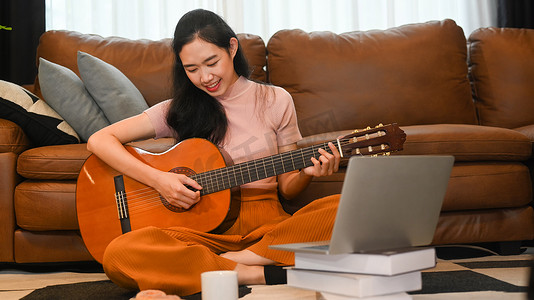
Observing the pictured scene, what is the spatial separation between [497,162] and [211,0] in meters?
1.90

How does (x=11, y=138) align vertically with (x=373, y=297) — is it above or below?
above

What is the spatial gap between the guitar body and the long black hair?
9 centimetres

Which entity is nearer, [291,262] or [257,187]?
[291,262]

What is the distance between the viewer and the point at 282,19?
11.0 feet

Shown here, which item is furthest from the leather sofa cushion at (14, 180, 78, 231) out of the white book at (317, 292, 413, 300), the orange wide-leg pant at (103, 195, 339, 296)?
the white book at (317, 292, 413, 300)

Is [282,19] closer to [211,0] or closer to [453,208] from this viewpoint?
[211,0]

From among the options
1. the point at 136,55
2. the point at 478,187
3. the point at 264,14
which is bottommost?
the point at 478,187

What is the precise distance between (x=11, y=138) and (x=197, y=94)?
711mm

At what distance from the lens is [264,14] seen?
131 inches

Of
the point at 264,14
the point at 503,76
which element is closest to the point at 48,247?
the point at 264,14

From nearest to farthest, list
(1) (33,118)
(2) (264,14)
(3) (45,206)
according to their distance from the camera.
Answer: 1. (3) (45,206)
2. (1) (33,118)
3. (2) (264,14)

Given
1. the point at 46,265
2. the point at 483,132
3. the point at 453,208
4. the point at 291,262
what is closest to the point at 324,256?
the point at 291,262

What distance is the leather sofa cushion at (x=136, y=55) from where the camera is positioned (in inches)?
104

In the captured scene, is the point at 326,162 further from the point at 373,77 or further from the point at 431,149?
the point at 373,77
